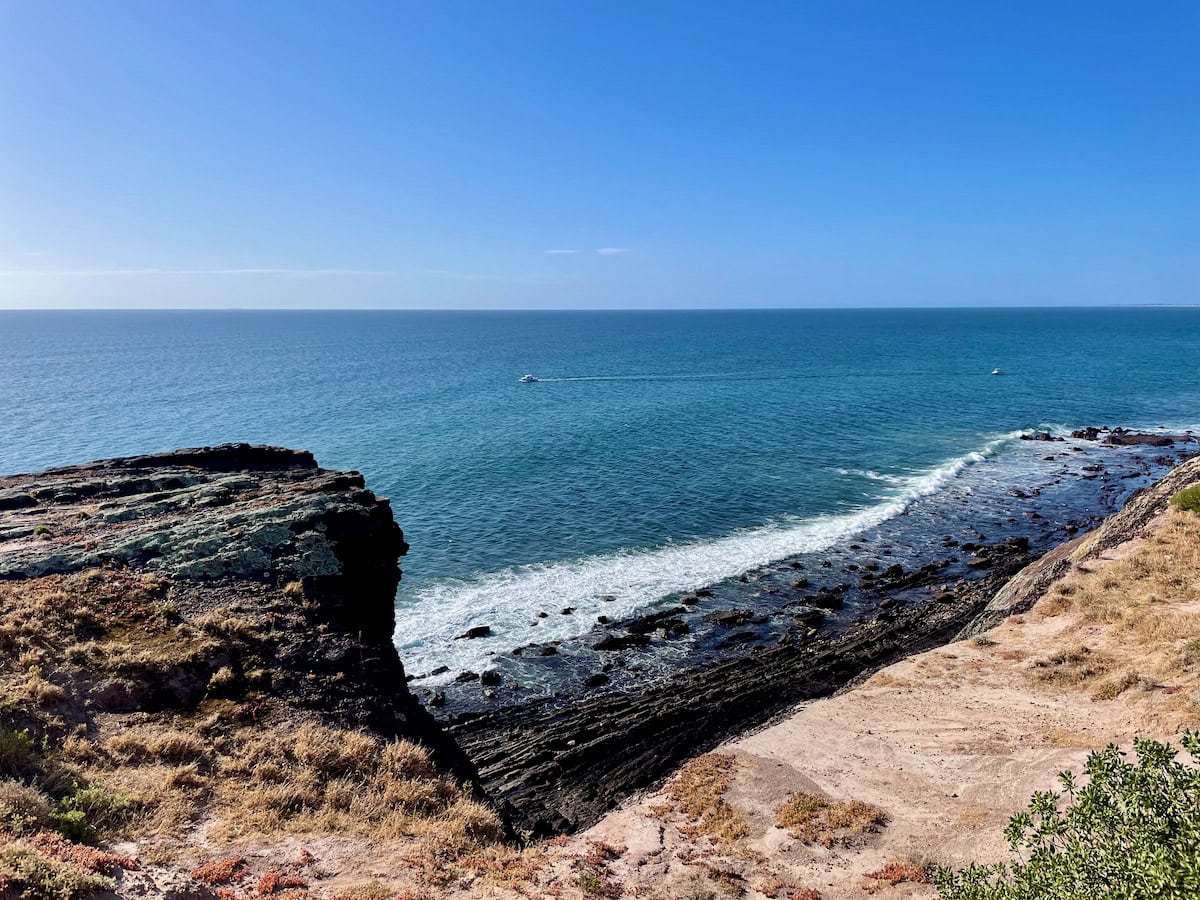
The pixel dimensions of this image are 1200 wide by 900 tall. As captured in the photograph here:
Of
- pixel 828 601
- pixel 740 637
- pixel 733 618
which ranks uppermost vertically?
pixel 828 601

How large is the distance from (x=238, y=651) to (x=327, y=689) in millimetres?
2881

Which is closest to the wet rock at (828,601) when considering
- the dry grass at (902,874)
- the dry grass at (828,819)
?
the dry grass at (828,819)

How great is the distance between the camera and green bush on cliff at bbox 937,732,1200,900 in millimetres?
8250

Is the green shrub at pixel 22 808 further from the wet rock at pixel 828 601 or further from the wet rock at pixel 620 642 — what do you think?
the wet rock at pixel 828 601

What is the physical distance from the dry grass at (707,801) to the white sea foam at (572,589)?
15.5 metres

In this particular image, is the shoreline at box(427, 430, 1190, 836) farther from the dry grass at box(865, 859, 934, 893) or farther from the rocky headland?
the dry grass at box(865, 859, 934, 893)

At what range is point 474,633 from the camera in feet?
120

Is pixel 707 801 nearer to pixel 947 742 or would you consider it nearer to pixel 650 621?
pixel 947 742

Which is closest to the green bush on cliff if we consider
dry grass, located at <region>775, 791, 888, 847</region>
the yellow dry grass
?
dry grass, located at <region>775, 791, 888, 847</region>

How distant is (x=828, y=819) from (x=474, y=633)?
22.7 metres

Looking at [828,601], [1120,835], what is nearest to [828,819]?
[1120,835]

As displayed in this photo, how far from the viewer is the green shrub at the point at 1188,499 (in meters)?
35.5

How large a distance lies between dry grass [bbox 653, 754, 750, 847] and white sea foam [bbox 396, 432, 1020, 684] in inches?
611

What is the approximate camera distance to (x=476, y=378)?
13262cm
